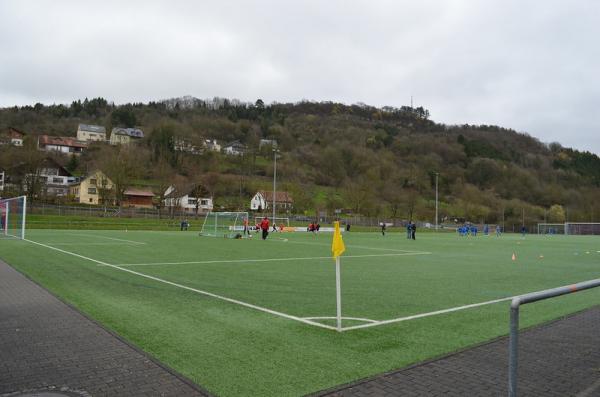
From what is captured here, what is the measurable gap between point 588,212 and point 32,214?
107846 mm

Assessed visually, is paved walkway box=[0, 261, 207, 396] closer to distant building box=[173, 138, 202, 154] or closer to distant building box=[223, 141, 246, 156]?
distant building box=[173, 138, 202, 154]

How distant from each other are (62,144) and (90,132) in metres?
16.1

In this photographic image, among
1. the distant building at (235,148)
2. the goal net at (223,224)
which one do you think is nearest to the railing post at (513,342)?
the goal net at (223,224)

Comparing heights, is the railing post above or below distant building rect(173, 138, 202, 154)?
below

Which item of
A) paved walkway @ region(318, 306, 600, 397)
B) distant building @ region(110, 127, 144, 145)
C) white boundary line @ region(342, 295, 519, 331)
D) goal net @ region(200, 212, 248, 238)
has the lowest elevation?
white boundary line @ region(342, 295, 519, 331)

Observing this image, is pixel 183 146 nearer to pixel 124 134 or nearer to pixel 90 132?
pixel 124 134

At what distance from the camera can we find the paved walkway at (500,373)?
15.0 feet

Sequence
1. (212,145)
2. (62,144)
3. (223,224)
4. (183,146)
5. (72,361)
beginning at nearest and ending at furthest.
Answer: (72,361)
(223,224)
(183,146)
(212,145)
(62,144)

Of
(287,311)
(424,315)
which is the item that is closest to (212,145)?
(287,311)

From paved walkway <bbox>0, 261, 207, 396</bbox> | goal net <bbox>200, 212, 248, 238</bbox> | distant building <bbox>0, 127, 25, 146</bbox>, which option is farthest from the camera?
distant building <bbox>0, 127, 25, 146</bbox>

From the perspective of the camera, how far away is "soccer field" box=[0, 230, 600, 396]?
523 centimetres

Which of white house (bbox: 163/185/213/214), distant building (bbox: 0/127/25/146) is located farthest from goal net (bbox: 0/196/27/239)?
distant building (bbox: 0/127/25/146)

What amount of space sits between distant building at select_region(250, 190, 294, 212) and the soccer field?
236 feet

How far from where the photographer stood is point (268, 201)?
101m
